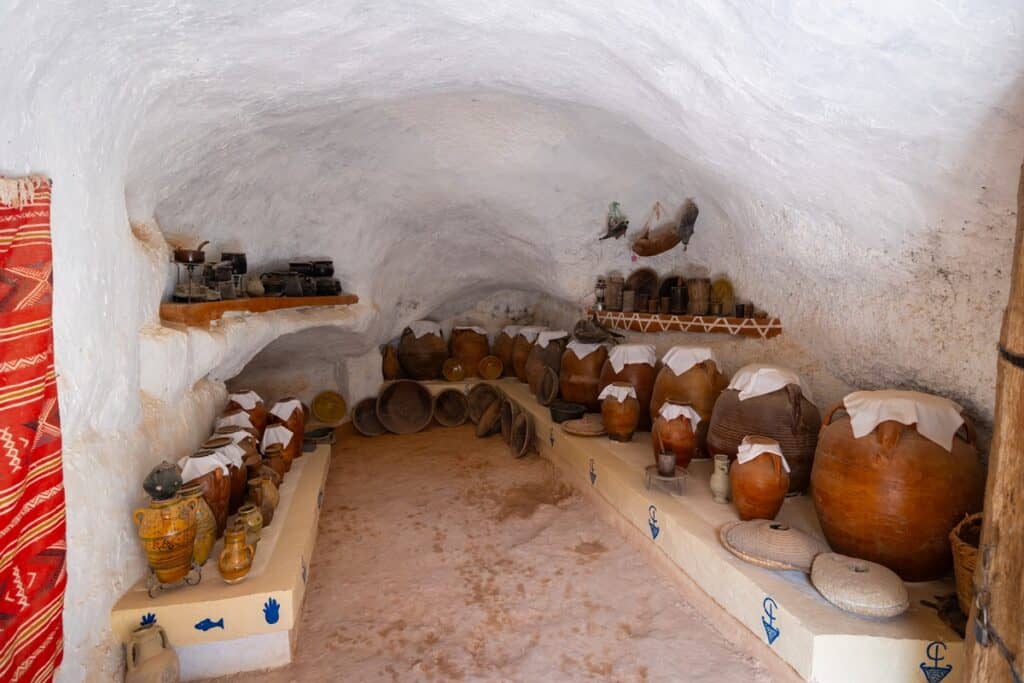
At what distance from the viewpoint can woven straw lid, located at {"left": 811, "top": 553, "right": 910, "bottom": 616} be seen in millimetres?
1750

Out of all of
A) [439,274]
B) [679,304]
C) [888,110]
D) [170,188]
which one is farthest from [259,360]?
[888,110]

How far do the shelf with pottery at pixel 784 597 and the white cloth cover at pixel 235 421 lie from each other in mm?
2056

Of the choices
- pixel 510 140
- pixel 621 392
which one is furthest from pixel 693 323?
pixel 510 140

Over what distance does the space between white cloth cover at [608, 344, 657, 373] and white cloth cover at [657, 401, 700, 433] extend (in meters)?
0.82

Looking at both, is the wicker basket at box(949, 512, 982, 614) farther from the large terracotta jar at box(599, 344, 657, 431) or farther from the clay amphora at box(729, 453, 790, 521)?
the large terracotta jar at box(599, 344, 657, 431)

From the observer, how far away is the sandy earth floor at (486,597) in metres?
2.02

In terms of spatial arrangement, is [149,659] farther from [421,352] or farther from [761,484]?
[421,352]

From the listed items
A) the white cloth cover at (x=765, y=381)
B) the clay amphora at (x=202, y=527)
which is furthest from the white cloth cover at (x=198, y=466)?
the white cloth cover at (x=765, y=381)

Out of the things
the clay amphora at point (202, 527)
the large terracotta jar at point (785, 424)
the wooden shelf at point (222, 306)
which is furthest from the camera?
the large terracotta jar at point (785, 424)

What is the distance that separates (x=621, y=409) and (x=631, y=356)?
460 millimetres

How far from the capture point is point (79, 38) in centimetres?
146

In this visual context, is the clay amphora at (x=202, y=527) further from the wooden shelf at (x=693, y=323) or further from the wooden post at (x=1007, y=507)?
the wooden shelf at (x=693, y=323)

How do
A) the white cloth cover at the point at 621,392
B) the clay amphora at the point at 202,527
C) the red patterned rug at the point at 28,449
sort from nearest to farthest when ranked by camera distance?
the red patterned rug at the point at 28,449
the clay amphora at the point at 202,527
the white cloth cover at the point at 621,392

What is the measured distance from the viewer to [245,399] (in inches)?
130
